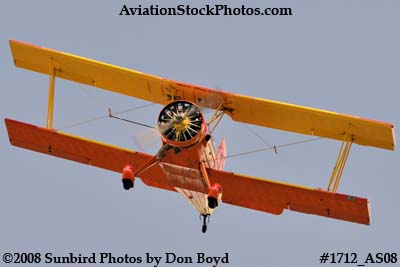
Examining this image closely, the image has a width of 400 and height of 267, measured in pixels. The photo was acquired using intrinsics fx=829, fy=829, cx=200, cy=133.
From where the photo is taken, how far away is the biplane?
1789 cm

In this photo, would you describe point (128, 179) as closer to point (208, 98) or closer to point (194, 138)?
point (194, 138)

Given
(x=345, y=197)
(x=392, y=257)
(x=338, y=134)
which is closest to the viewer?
(x=345, y=197)

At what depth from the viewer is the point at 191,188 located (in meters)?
19.0

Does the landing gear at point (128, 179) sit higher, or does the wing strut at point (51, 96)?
the wing strut at point (51, 96)

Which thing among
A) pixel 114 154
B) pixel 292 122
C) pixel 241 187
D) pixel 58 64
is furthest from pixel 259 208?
pixel 58 64

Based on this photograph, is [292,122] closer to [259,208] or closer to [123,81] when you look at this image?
[259,208]

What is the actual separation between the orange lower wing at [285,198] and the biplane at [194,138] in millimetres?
22

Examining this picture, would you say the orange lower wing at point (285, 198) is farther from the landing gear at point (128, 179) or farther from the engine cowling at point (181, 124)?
the landing gear at point (128, 179)

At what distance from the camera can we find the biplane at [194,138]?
17891 millimetres

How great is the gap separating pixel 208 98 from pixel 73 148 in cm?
332

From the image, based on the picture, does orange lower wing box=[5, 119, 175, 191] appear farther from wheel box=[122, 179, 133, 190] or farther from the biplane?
wheel box=[122, 179, 133, 190]

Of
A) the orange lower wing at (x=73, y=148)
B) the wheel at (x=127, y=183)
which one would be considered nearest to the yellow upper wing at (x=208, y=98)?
the orange lower wing at (x=73, y=148)

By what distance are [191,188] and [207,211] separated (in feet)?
4.50

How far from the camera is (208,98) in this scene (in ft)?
62.8
